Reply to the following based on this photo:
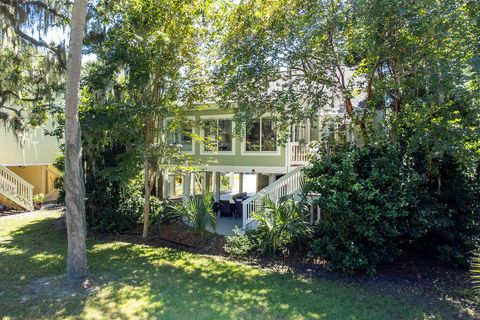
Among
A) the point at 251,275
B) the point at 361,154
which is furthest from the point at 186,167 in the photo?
the point at 361,154

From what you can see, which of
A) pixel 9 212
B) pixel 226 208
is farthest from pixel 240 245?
pixel 9 212

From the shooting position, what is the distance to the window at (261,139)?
46.3 ft

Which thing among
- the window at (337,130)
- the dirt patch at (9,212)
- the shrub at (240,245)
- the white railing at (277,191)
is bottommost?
the dirt patch at (9,212)

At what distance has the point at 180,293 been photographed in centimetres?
581

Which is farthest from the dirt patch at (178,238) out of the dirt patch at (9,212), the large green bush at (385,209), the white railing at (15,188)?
the white railing at (15,188)

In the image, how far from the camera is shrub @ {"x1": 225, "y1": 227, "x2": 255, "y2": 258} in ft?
27.2

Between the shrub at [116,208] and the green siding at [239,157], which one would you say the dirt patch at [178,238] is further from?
the green siding at [239,157]

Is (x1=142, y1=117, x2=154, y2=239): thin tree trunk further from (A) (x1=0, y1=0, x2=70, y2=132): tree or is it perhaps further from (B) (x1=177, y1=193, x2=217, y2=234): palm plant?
(A) (x1=0, y1=0, x2=70, y2=132): tree

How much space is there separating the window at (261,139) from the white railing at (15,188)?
34.7ft

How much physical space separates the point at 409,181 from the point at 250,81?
4.27m

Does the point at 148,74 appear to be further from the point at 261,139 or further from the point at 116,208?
the point at 261,139

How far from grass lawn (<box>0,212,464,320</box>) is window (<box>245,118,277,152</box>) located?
272 inches

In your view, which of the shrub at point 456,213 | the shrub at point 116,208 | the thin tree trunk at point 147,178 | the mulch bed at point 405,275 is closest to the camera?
the mulch bed at point 405,275

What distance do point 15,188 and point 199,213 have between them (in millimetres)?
10732
